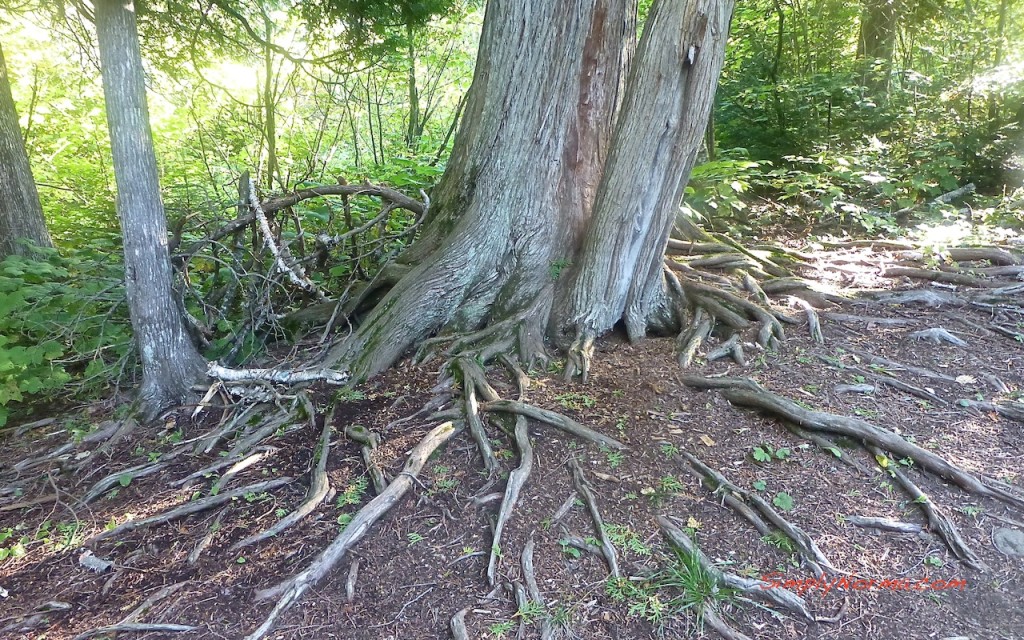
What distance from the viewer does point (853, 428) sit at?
145 inches

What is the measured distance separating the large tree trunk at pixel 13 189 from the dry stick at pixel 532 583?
631 cm

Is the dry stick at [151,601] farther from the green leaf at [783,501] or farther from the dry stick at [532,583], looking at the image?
the green leaf at [783,501]

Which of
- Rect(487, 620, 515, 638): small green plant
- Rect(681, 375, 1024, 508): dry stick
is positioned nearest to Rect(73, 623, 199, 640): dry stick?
Rect(487, 620, 515, 638): small green plant

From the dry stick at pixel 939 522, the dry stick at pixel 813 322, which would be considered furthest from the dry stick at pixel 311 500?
the dry stick at pixel 813 322

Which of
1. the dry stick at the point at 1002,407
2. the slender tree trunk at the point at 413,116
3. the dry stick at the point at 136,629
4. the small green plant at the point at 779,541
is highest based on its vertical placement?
the slender tree trunk at the point at 413,116

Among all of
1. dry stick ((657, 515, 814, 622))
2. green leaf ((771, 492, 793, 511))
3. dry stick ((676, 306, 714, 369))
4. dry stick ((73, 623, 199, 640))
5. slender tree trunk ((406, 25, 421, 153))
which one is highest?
slender tree trunk ((406, 25, 421, 153))

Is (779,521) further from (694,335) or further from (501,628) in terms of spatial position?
(694,335)

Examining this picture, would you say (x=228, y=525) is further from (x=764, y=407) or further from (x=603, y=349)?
(x=764, y=407)

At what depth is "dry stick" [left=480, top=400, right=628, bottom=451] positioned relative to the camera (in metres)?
3.76

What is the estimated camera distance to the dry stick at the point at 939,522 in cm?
297

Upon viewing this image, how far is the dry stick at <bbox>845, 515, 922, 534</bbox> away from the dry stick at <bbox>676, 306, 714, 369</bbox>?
62.8 inches

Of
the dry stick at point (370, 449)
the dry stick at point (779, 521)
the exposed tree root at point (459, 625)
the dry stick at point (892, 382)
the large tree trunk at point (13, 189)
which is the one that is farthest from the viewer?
the large tree trunk at point (13, 189)

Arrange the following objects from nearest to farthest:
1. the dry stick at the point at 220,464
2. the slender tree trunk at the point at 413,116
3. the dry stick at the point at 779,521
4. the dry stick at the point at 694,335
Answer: the dry stick at the point at 779,521 < the dry stick at the point at 220,464 < the dry stick at the point at 694,335 < the slender tree trunk at the point at 413,116

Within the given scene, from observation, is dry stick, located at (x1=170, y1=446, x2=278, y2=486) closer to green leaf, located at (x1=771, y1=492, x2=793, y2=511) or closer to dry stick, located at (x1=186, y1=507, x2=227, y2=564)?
dry stick, located at (x1=186, y1=507, x2=227, y2=564)
